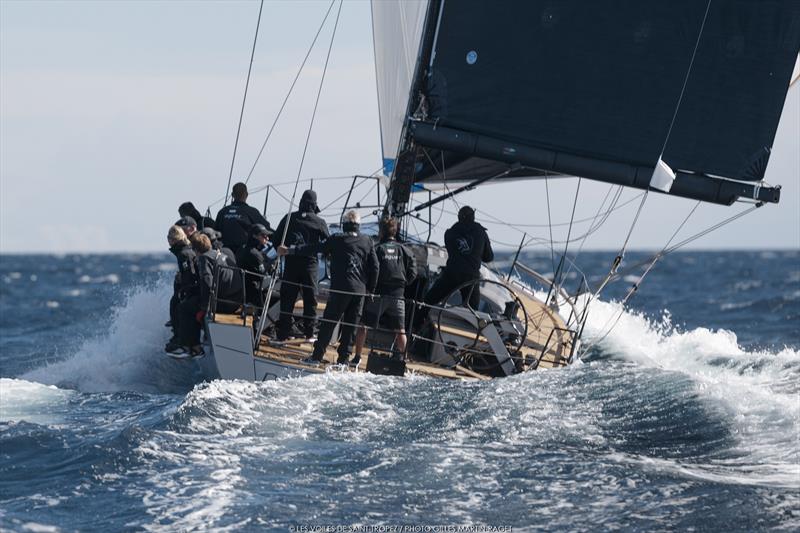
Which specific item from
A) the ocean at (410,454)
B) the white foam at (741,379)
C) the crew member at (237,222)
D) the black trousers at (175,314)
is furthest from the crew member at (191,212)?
the white foam at (741,379)

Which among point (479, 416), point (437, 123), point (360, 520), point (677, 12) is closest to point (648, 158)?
point (677, 12)

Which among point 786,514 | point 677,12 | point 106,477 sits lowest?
point 106,477

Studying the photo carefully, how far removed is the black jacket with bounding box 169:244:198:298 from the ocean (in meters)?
1.14

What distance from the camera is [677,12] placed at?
36.0ft

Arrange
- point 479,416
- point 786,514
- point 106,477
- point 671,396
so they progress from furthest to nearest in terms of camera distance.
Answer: point 671,396, point 479,416, point 106,477, point 786,514

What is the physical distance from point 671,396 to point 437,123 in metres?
3.59

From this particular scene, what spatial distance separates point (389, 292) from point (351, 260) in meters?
0.60

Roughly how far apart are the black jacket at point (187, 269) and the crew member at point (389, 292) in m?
1.67

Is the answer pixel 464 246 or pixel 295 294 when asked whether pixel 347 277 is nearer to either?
pixel 295 294

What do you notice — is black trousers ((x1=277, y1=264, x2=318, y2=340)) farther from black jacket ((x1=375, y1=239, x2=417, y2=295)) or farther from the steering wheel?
the steering wheel

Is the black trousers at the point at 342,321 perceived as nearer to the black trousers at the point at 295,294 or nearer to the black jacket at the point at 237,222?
the black trousers at the point at 295,294

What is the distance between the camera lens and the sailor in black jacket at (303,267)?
10.6 metres

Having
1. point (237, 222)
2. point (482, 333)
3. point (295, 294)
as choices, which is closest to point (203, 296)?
point (295, 294)

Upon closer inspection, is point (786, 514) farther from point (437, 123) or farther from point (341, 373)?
point (437, 123)
